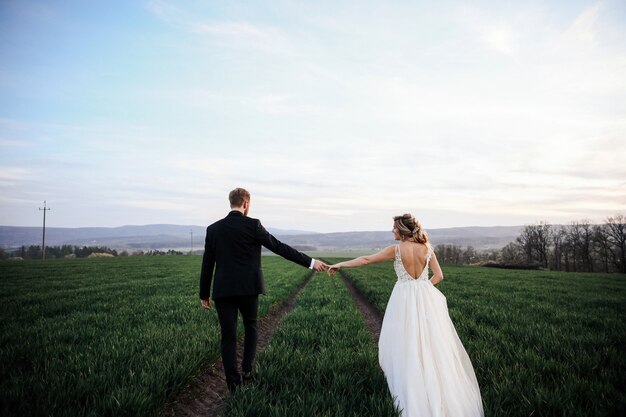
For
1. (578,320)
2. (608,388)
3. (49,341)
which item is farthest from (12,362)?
(578,320)

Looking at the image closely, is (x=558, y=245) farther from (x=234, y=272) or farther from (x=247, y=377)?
(x=234, y=272)

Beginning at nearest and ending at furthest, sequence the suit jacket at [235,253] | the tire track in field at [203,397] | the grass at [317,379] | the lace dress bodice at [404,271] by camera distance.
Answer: the grass at [317,379] < the tire track in field at [203,397] < the suit jacket at [235,253] < the lace dress bodice at [404,271]

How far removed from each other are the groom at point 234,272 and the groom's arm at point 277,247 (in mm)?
16

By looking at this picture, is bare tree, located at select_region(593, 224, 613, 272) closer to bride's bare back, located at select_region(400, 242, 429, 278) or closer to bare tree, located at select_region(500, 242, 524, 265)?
bare tree, located at select_region(500, 242, 524, 265)

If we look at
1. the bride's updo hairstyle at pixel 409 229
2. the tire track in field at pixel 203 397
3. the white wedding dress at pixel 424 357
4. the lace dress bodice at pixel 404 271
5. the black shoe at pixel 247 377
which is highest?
the bride's updo hairstyle at pixel 409 229

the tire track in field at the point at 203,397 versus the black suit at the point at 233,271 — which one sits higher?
the black suit at the point at 233,271

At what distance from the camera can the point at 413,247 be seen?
4.77 metres

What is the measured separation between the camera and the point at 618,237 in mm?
58844

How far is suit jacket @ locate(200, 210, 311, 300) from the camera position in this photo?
4504 millimetres

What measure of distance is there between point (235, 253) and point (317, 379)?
226 cm

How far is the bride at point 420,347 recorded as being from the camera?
3877 millimetres

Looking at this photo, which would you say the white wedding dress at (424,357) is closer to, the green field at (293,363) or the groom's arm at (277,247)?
the green field at (293,363)

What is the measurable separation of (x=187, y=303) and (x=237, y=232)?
25.4 feet

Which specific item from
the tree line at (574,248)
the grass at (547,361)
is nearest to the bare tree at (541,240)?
the tree line at (574,248)
